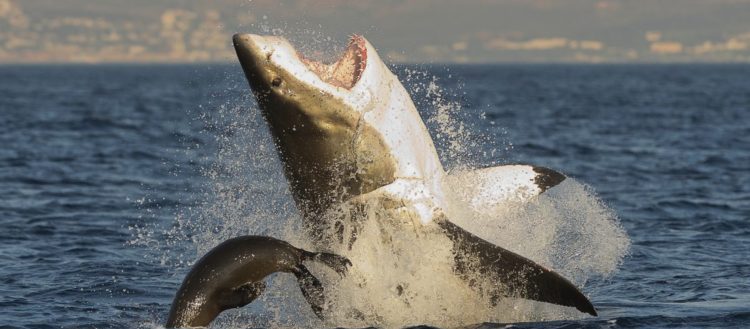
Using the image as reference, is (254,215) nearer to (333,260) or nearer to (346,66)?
(333,260)

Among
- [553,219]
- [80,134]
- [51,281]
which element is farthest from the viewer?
[80,134]

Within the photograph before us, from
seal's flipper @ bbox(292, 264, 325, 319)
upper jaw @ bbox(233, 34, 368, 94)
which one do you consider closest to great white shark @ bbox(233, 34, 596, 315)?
upper jaw @ bbox(233, 34, 368, 94)

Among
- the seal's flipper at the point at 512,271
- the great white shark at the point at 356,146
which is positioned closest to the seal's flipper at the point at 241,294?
the great white shark at the point at 356,146

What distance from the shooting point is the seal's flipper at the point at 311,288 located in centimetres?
1073

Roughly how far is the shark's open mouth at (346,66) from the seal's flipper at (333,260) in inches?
63.5

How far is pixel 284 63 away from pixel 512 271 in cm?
287

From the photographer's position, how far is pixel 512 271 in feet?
35.3

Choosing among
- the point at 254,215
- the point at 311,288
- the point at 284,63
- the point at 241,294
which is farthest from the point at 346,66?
the point at 254,215

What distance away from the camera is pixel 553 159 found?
31.4 metres

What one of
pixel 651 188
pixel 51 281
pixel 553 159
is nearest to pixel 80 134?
pixel 553 159

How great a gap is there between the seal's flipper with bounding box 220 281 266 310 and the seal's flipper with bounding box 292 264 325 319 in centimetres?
38

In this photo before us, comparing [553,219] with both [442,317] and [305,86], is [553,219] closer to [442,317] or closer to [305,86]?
[442,317]

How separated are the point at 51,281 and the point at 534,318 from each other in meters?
6.36

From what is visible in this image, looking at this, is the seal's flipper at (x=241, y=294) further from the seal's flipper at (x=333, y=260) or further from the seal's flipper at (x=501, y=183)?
the seal's flipper at (x=501, y=183)
